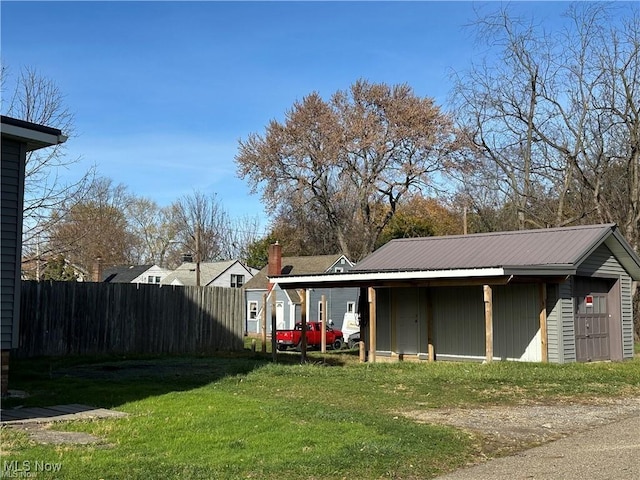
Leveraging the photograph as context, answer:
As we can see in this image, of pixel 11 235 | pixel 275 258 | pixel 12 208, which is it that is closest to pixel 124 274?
pixel 275 258

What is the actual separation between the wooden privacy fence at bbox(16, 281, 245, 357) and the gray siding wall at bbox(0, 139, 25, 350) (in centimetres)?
988

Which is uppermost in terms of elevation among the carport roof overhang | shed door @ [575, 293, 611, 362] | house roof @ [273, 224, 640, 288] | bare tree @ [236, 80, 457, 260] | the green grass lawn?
bare tree @ [236, 80, 457, 260]

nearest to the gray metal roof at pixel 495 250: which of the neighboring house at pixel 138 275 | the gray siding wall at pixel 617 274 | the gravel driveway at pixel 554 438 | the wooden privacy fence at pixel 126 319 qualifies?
the gray siding wall at pixel 617 274

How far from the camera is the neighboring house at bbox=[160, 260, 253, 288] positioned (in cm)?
4809

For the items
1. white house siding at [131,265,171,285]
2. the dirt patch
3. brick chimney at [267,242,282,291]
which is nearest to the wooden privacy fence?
the dirt patch

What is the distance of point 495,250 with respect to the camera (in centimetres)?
2022

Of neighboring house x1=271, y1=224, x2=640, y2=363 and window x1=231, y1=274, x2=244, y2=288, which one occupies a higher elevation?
window x1=231, y1=274, x2=244, y2=288

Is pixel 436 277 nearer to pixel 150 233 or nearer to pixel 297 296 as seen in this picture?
pixel 297 296

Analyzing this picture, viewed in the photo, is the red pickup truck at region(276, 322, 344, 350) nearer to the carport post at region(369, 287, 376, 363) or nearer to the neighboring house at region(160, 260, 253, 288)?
the carport post at region(369, 287, 376, 363)

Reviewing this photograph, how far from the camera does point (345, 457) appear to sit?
7.10 m

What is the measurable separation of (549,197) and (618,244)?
15.8 meters

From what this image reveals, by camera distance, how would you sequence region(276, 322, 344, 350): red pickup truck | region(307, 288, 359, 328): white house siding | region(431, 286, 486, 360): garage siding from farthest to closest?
region(307, 288, 359, 328): white house siding, region(276, 322, 344, 350): red pickup truck, region(431, 286, 486, 360): garage siding

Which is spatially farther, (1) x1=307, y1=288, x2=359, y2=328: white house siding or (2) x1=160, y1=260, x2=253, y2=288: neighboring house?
(2) x1=160, y1=260, x2=253, y2=288: neighboring house

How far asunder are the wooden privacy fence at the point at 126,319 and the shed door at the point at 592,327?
11.1 meters
